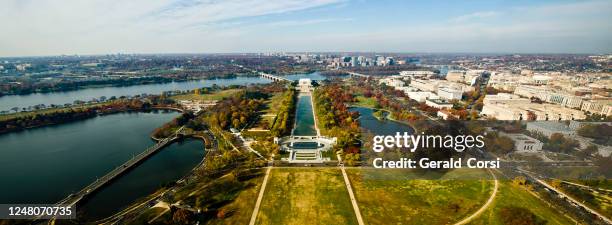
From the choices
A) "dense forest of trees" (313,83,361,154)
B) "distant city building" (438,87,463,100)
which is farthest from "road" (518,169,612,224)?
"distant city building" (438,87,463,100)

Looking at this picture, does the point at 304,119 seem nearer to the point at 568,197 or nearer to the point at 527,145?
the point at 527,145

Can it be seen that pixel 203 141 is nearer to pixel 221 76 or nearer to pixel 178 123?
pixel 178 123

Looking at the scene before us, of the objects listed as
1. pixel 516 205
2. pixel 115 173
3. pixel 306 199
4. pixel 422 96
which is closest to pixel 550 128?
pixel 516 205

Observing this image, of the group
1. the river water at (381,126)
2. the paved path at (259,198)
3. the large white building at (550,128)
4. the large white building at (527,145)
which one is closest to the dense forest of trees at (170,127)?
the paved path at (259,198)

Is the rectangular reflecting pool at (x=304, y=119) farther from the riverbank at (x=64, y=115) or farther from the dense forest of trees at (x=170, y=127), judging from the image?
the riverbank at (x=64, y=115)

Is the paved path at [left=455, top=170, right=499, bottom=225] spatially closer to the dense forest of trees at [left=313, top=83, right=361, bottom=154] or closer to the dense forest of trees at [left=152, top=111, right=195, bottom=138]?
the dense forest of trees at [left=313, top=83, right=361, bottom=154]
